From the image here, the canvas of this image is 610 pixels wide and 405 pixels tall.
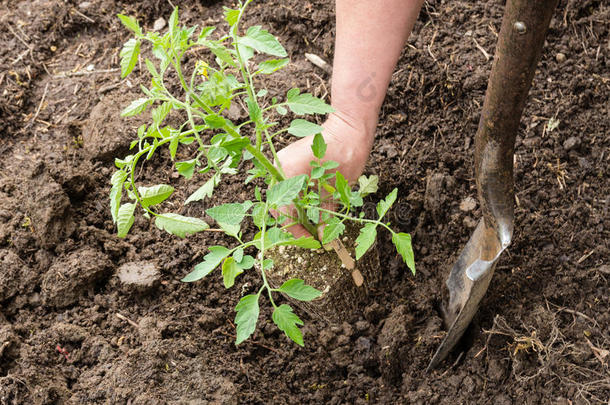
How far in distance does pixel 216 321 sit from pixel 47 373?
0.48m

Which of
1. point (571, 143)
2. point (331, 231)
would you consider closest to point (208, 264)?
point (331, 231)

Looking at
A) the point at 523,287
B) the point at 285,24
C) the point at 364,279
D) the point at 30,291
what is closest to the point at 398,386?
the point at 364,279

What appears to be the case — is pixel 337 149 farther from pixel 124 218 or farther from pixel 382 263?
pixel 124 218

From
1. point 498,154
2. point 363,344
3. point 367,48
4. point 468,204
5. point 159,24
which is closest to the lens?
point 498,154

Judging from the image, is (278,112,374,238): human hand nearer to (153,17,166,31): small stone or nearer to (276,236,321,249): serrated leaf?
(276,236,321,249): serrated leaf

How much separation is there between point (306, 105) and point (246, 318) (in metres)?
0.49

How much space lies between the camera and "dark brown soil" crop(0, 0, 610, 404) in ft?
5.22

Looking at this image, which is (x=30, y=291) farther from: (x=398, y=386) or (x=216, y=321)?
(x=398, y=386)

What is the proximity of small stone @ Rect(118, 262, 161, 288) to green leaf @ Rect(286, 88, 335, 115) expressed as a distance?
0.76m

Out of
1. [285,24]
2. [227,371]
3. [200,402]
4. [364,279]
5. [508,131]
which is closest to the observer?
[508,131]

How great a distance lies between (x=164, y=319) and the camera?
172 centimetres

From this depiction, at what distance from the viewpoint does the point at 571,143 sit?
6.11 ft

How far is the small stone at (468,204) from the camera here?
1833 mm

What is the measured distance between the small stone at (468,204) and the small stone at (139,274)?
973 mm
